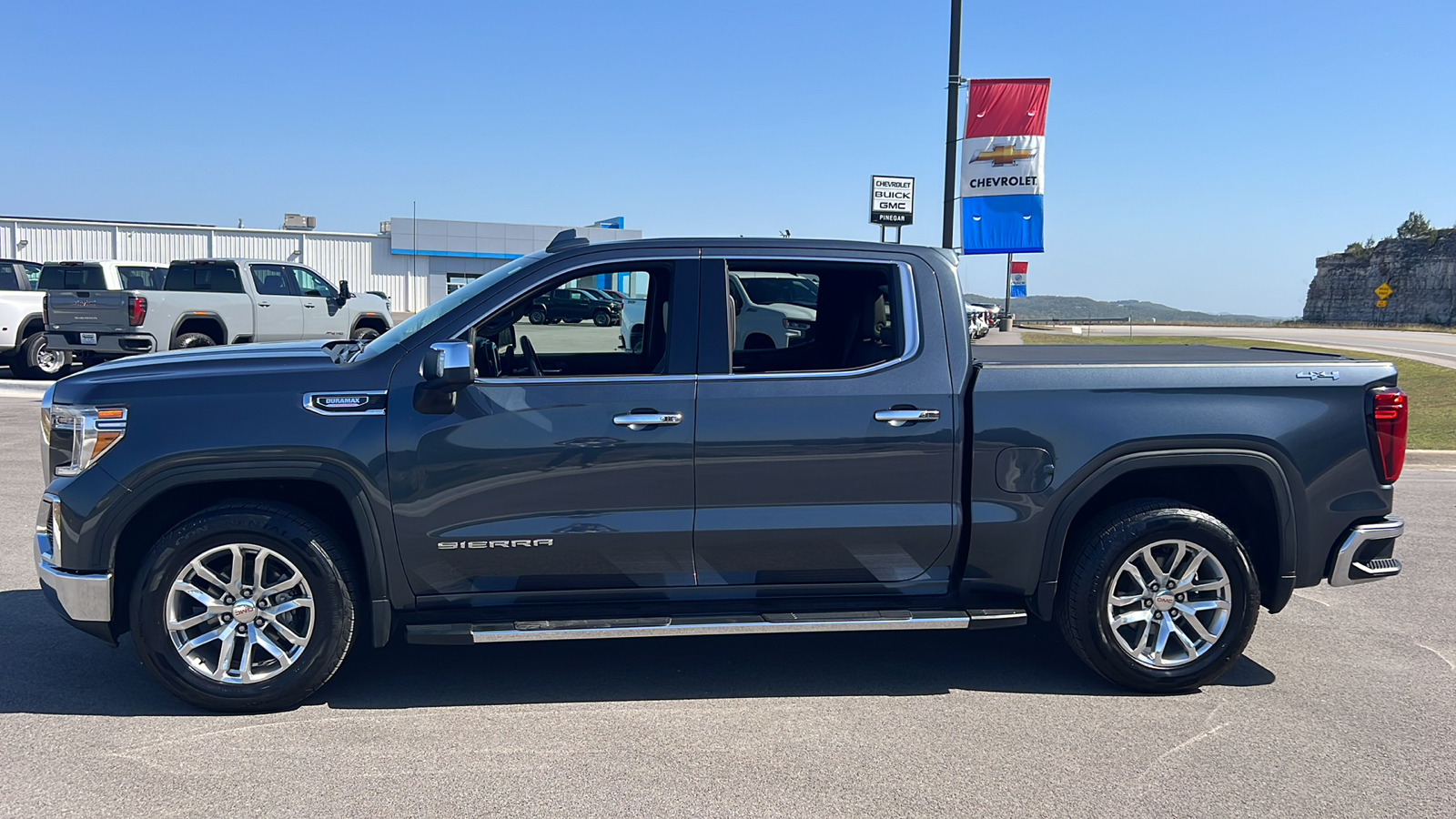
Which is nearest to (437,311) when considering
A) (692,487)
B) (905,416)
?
(692,487)

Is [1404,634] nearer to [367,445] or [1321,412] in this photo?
[1321,412]

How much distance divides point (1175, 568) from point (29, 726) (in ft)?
15.4

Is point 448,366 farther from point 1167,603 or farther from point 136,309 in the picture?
point 136,309

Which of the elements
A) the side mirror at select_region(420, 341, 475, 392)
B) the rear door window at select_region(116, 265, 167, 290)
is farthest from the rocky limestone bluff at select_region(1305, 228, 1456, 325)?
the side mirror at select_region(420, 341, 475, 392)

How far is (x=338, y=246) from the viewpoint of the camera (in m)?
54.8

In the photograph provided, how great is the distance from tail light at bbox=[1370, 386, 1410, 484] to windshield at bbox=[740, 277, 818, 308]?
2541 mm

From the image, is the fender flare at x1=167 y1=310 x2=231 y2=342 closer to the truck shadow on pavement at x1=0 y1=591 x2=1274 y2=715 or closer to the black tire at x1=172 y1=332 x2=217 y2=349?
the black tire at x1=172 y1=332 x2=217 y2=349

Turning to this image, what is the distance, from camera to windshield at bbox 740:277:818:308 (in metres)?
5.33

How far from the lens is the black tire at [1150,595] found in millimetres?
4680

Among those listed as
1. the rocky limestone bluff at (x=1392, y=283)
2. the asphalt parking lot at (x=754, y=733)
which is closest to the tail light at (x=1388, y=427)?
the asphalt parking lot at (x=754, y=733)

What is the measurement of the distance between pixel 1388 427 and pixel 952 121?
33.3 feet

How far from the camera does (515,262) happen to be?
15.6 feet

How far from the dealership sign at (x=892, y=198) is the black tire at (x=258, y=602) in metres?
16.3

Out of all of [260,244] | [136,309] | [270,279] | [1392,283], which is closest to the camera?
[136,309]
